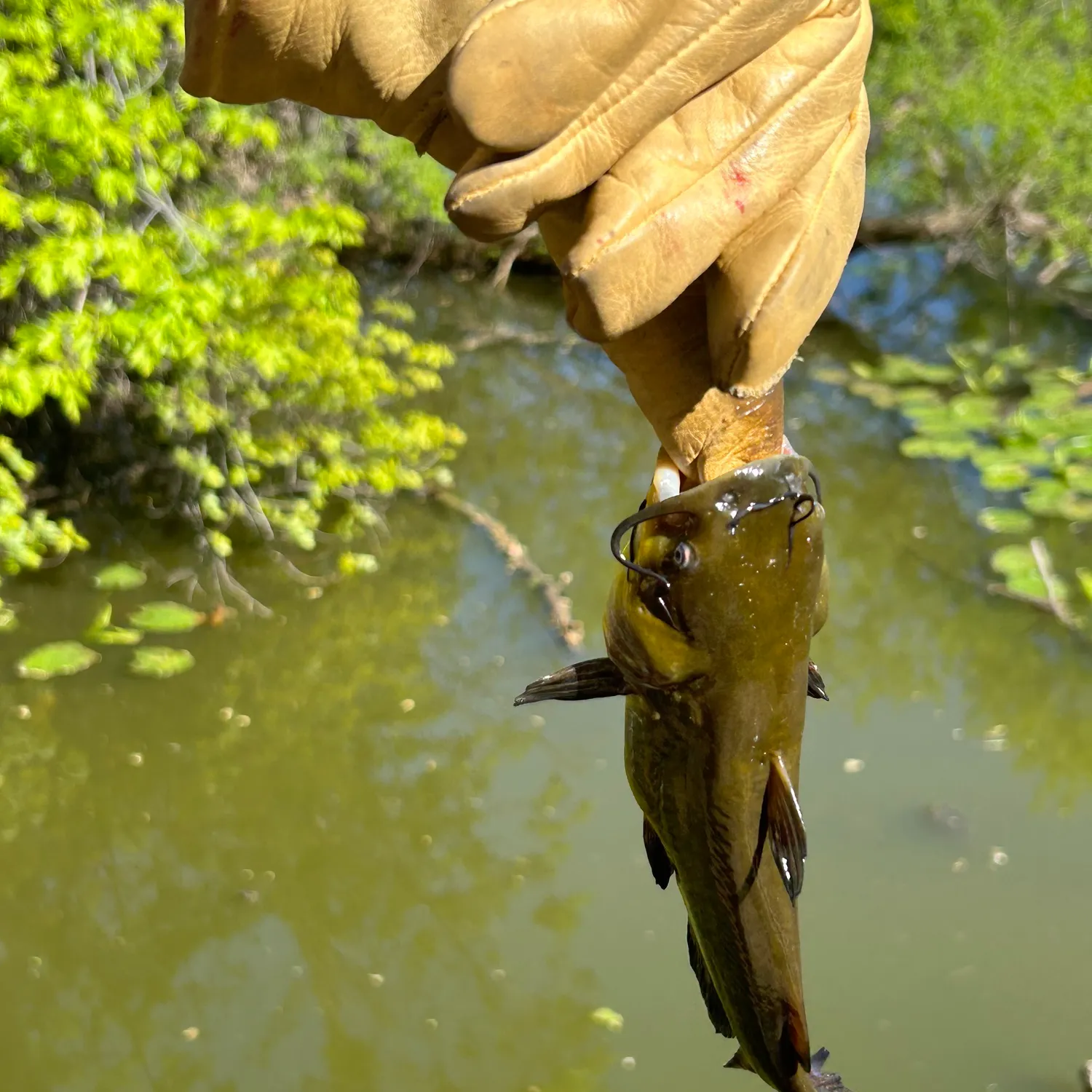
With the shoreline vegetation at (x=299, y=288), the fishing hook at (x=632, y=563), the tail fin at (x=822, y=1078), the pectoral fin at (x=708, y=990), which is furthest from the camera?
the shoreline vegetation at (x=299, y=288)

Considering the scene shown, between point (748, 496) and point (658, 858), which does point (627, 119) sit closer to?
point (748, 496)

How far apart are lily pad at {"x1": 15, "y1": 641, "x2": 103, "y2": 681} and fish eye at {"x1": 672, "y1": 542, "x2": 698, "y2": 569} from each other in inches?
207

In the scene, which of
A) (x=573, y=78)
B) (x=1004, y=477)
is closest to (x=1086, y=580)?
(x=1004, y=477)

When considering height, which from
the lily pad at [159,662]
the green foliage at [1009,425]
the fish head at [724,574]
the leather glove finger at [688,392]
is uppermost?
the leather glove finger at [688,392]

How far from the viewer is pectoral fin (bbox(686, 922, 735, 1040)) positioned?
64.3 inches

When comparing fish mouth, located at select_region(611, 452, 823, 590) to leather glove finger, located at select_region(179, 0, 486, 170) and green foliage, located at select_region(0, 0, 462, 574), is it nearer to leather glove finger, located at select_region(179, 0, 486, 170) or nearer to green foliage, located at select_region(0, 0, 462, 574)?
leather glove finger, located at select_region(179, 0, 486, 170)

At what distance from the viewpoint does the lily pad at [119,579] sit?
248 inches

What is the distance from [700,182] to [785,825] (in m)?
0.79

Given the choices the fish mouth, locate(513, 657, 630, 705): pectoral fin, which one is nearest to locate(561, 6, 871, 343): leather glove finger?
the fish mouth

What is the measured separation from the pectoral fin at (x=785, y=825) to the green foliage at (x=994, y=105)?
977 cm

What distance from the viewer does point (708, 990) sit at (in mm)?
1668

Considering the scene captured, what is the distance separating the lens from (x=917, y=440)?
27.1ft

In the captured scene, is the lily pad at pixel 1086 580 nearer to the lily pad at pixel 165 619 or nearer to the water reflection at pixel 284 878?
the water reflection at pixel 284 878

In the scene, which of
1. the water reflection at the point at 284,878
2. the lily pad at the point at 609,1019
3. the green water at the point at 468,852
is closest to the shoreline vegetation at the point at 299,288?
the green water at the point at 468,852
